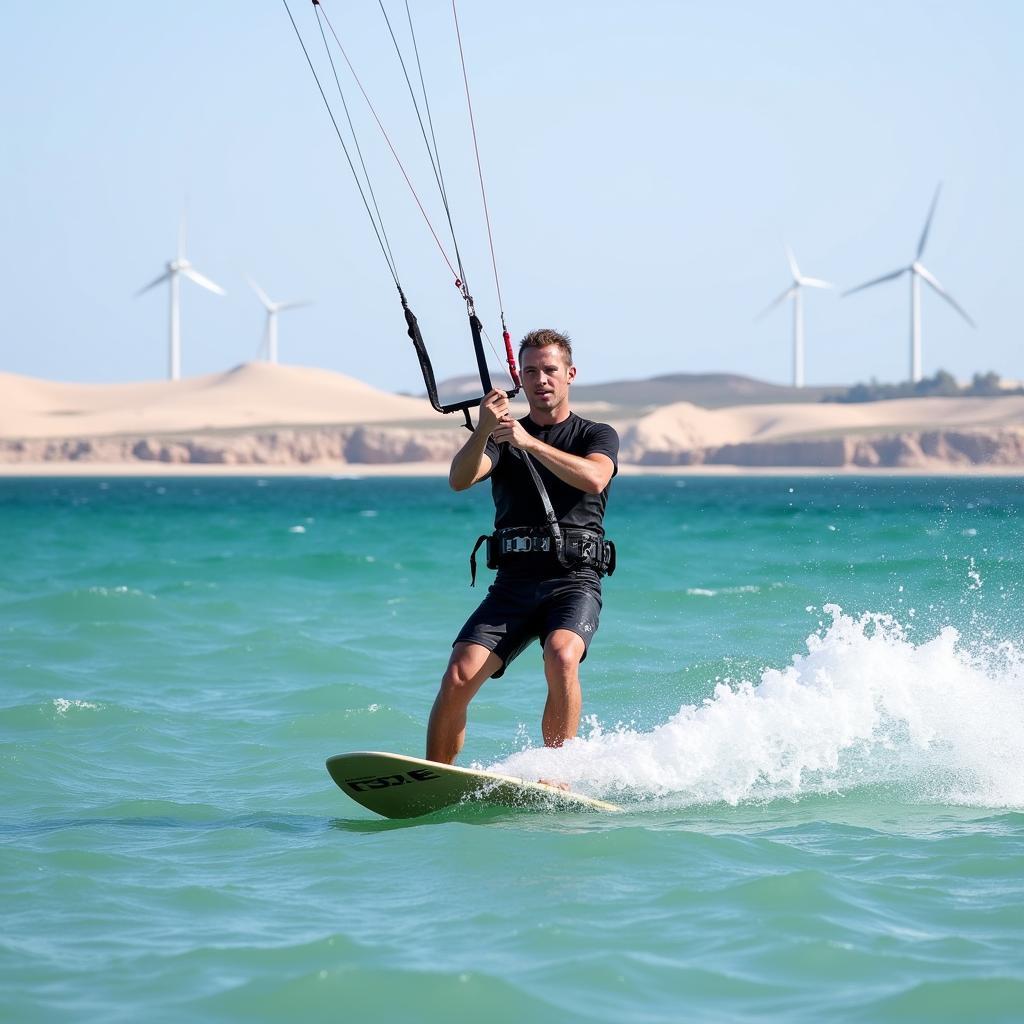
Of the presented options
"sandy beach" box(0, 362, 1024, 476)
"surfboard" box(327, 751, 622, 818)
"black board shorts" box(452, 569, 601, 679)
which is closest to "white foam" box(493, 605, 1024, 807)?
"surfboard" box(327, 751, 622, 818)

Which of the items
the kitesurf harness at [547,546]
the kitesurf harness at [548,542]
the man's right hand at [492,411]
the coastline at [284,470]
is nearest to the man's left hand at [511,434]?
the man's right hand at [492,411]

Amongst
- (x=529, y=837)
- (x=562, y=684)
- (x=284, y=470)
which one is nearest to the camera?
(x=529, y=837)

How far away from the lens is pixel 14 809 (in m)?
7.78

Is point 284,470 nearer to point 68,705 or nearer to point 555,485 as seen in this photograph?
point 68,705

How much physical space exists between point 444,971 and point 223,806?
10.3ft

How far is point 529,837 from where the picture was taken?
22.0ft

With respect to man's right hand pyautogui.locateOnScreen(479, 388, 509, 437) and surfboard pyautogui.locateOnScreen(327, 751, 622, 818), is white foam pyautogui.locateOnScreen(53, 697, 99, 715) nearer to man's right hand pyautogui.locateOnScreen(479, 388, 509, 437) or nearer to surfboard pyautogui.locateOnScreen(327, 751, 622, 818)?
surfboard pyautogui.locateOnScreen(327, 751, 622, 818)

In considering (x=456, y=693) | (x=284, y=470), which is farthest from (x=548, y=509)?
(x=284, y=470)

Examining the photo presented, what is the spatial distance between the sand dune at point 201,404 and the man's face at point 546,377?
14754cm

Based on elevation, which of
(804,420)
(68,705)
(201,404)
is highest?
(201,404)

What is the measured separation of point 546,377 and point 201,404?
16286 centimetres

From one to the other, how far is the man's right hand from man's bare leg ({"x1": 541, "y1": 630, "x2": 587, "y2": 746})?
3.24 feet

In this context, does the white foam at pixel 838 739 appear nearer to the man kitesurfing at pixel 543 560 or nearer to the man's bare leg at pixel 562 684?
Answer: the man's bare leg at pixel 562 684

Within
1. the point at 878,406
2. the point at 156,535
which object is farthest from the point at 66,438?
the point at 156,535
